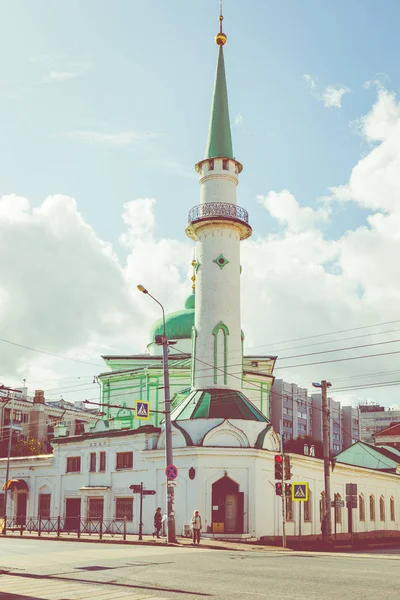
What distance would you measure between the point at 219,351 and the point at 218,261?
5291mm

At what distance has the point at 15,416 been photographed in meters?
86.9

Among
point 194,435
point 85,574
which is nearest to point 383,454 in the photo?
point 194,435

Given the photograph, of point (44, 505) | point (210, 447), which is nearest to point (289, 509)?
point (210, 447)

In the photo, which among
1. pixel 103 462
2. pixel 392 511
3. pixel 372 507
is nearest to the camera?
pixel 103 462

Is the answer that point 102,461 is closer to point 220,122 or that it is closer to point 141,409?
point 141,409

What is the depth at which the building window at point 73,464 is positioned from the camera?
143 ft

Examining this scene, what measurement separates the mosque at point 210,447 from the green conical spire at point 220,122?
7 centimetres

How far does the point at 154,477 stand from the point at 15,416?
2077 inches

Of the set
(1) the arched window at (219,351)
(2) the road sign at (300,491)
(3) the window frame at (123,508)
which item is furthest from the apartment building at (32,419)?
(2) the road sign at (300,491)

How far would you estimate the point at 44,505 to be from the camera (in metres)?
45.0

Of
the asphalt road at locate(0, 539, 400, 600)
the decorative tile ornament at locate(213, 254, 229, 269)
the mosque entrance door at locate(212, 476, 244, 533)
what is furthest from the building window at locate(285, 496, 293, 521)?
the asphalt road at locate(0, 539, 400, 600)

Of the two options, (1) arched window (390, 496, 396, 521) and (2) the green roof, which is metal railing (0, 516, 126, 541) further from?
(1) arched window (390, 496, 396, 521)

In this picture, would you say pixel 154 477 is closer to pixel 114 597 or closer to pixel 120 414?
pixel 120 414

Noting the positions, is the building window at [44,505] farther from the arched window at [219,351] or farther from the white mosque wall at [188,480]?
the arched window at [219,351]
